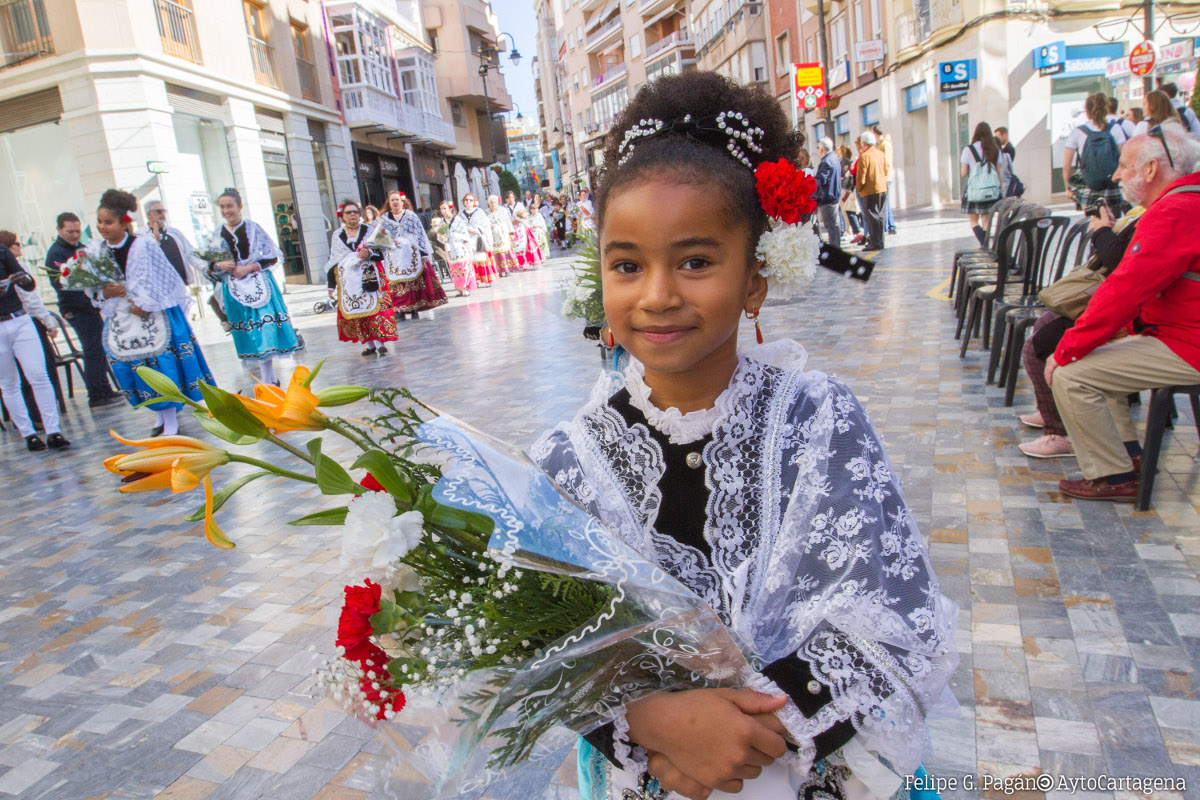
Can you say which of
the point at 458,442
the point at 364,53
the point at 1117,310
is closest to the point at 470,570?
the point at 458,442

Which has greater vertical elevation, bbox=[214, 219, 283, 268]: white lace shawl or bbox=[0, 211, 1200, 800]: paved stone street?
bbox=[214, 219, 283, 268]: white lace shawl

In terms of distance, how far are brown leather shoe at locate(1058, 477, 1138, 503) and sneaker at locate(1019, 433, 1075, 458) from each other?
19.9 inches

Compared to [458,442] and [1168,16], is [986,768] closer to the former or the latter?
[458,442]

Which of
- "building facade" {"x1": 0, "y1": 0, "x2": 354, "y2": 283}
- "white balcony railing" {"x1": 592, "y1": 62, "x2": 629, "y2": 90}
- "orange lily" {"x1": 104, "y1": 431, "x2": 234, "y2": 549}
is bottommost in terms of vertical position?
"orange lily" {"x1": 104, "y1": 431, "x2": 234, "y2": 549}

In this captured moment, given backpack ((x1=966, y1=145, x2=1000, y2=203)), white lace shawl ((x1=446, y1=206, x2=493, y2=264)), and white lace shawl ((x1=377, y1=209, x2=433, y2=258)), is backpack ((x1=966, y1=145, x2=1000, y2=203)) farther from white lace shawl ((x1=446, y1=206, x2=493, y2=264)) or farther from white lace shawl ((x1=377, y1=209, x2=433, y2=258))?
white lace shawl ((x1=446, y1=206, x2=493, y2=264))

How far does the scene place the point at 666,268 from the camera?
128 centimetres

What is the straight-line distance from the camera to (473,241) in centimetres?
1639

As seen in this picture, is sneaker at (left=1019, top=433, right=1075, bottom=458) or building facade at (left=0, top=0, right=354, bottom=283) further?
building facade at (left=0, top=0, right=354, bottom=283)

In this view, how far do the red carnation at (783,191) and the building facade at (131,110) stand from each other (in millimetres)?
14893

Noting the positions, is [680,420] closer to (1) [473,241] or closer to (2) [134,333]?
(2) [134,333]

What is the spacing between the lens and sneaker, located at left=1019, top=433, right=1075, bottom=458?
413 cm

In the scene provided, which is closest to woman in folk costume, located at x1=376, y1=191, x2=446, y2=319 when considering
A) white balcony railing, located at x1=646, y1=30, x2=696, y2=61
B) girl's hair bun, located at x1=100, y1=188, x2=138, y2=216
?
girl's hair bun, located at x1=100, y1=188, x2=138, y2=216

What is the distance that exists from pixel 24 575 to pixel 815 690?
4.65 metres

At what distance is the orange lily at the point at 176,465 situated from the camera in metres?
0.93
